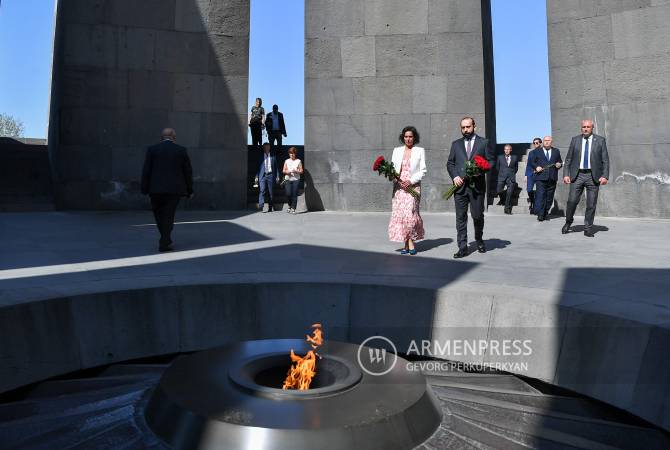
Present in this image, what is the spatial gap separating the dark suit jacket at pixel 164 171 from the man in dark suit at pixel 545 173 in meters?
8.12

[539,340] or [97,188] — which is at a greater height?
[97,188]

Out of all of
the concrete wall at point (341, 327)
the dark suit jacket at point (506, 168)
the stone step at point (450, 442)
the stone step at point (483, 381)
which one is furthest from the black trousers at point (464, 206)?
the dark suit jacket at point (506, 168)

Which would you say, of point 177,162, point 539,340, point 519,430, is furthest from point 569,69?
point 519,430

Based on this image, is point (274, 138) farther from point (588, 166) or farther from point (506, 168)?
point (588, 166)

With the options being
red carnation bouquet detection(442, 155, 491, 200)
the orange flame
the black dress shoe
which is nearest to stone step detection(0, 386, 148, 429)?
the orange flame

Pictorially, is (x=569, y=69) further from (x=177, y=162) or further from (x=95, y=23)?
(x=95, y=23)

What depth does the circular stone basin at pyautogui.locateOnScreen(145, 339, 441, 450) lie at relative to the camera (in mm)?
3252

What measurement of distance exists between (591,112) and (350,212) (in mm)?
6497

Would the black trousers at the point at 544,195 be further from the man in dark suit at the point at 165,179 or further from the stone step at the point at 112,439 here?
the stone step at the point at 112,439

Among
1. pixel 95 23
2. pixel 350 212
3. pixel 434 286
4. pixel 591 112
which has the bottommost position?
pixel 434 286

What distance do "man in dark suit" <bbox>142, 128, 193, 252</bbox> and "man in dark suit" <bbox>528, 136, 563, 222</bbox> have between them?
806cm

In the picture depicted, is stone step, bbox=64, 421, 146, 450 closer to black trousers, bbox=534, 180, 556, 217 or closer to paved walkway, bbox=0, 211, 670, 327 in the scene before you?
paved walkway, bbox=0, 211, 670, 327

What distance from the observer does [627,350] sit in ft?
13.9

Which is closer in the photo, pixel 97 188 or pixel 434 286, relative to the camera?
pixel 434 286
